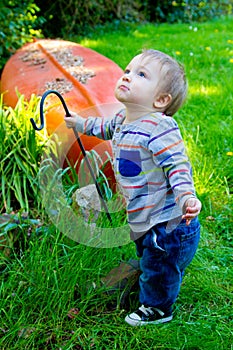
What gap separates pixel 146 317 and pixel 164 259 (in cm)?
30

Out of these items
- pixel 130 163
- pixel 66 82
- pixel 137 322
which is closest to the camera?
pixel 130 163

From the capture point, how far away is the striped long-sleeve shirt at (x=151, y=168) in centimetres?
178

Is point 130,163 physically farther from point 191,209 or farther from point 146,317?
point 146,317

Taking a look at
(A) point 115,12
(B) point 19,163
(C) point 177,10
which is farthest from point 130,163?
(C) point 177,10

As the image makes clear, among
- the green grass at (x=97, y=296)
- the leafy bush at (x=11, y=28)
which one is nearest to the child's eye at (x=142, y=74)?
the green grass at (x=97, y=296)

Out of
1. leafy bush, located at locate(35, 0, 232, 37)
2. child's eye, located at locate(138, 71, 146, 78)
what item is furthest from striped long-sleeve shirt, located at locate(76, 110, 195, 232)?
leafy bush, located at locate(35, 0, 232, 37)

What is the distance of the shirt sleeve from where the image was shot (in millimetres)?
1729

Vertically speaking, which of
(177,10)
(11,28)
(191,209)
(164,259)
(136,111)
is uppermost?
(136,111)

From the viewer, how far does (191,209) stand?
1.66m

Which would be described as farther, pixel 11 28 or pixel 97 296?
pixel 11 28

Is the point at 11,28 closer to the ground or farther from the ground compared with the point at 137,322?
farther from the ground

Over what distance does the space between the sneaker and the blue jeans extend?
0.09 ft

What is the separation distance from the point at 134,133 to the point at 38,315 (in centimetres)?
85

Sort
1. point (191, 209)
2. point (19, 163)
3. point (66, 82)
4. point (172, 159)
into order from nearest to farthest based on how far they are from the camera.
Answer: point (191, 209) → point (172, 159) → point (19, 163) → point (66, 82)
